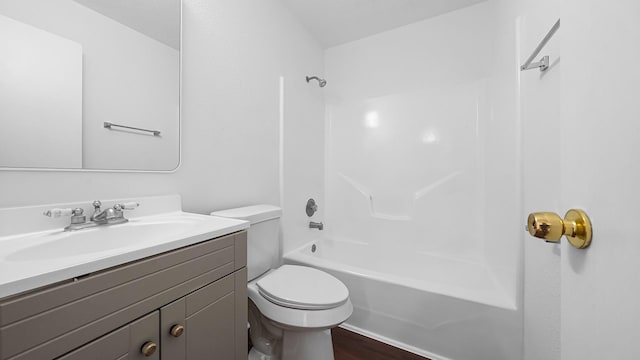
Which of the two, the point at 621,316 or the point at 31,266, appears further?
the point at 31,266

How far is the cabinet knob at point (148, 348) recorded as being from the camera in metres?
0.54

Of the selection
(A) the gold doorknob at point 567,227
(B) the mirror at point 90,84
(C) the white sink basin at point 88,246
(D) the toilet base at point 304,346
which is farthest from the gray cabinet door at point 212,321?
(A) the gold doorknob at point 567,227

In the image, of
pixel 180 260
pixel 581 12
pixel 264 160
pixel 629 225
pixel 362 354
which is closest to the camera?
pixel 629 225

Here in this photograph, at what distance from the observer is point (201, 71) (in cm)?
115

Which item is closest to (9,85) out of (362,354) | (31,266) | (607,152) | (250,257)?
(31,266)

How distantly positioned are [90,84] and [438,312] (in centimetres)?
189

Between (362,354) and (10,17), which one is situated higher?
(10,17)

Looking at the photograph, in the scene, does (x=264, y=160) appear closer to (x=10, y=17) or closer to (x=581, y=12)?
(x=10, y=17)

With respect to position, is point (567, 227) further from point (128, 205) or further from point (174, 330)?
point (128, 205)

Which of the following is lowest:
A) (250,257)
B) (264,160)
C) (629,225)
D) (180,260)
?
(250,257)

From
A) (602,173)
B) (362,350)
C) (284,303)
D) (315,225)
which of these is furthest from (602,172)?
(315,225)

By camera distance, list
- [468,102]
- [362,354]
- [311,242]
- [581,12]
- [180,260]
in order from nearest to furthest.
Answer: [581,12], [180,260], [362,354], [468,102], [311,242]

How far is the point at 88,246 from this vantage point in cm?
71

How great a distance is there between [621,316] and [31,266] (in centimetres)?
90
